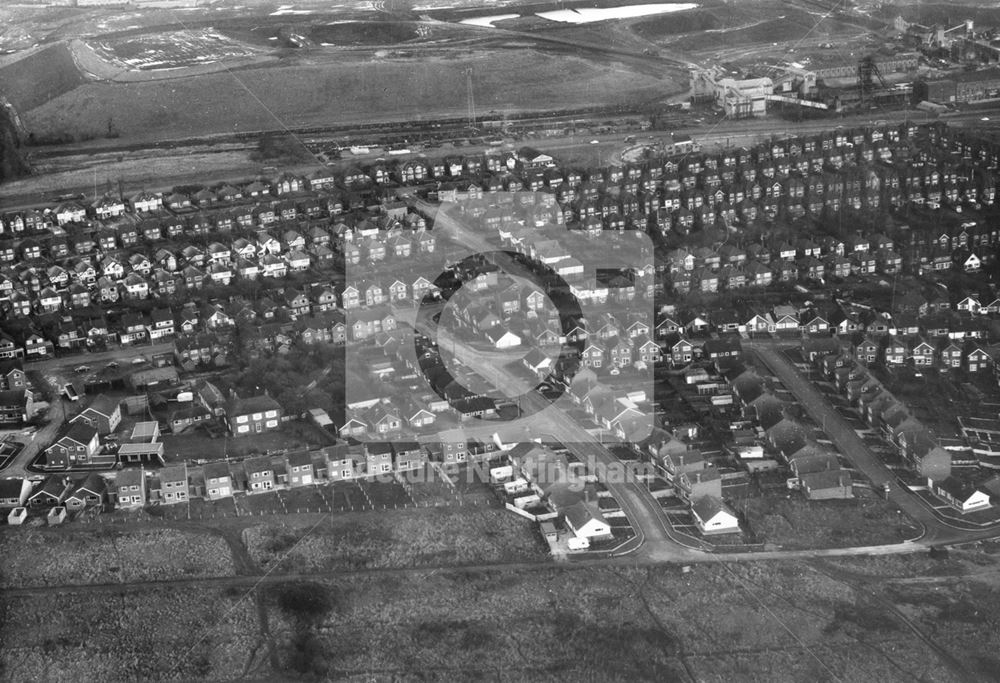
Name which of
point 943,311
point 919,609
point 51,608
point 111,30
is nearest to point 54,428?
point 51,608

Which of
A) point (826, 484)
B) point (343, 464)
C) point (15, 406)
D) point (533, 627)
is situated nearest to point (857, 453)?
point (826, 484)

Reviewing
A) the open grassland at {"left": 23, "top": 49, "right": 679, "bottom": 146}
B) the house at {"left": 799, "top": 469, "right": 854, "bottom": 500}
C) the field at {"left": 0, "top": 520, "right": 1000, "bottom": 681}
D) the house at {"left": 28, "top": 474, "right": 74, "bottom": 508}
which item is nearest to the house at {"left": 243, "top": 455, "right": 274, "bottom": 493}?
the field at {"left": 0, "top": 520, "right": 1000, "bottom": 681}

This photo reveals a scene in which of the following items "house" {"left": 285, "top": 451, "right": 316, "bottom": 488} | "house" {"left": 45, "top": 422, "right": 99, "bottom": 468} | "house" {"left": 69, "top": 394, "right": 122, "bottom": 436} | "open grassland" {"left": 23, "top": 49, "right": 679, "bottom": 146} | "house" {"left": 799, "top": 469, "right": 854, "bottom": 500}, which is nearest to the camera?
"house" {"left": 799, "top": 469, "right": 854, "bottom": 500}

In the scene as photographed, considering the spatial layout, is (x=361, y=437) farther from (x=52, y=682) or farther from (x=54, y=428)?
(x=52, y=682)

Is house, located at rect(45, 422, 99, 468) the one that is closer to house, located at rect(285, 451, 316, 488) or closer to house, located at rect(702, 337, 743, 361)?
house, located at rect(285, 451, 316, 488)

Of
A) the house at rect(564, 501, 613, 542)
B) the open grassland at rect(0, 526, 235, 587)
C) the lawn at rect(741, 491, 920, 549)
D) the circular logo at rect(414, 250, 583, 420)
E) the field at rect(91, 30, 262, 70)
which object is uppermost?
the field at rect(91, 30, 262, 70)

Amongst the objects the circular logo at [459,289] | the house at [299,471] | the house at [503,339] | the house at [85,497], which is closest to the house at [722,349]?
the circular logo at [459,289]
